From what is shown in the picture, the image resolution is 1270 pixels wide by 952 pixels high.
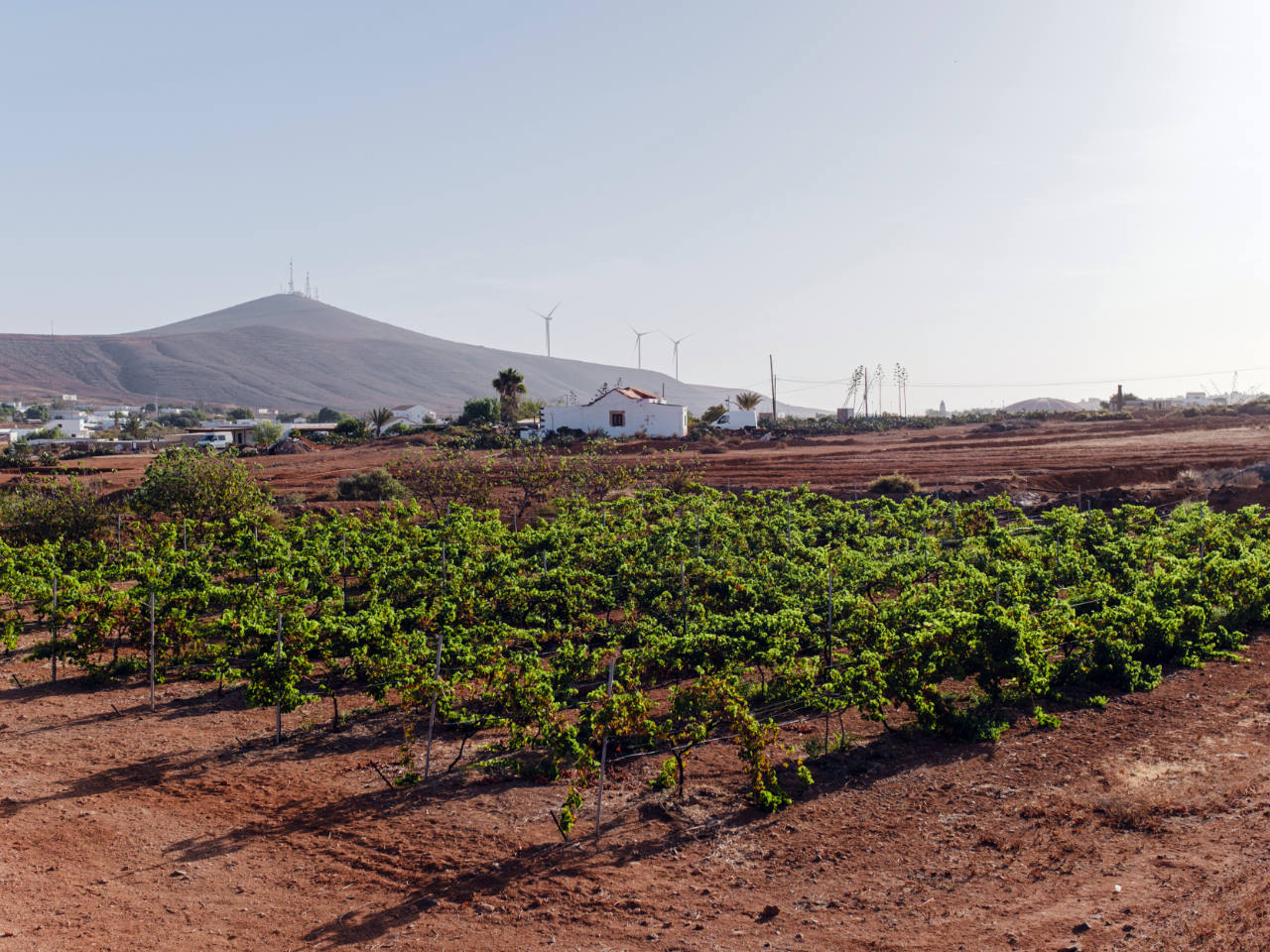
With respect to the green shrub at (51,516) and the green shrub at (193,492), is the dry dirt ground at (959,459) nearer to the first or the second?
the green shrub at (51,516)

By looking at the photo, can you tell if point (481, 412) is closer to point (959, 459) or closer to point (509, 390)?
point (509, 390)

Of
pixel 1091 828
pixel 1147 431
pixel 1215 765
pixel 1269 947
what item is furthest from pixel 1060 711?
pixel 1147 431

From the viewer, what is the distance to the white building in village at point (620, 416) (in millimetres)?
68000

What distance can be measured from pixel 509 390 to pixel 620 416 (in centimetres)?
1363

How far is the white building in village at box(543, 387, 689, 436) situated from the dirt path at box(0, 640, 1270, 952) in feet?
185

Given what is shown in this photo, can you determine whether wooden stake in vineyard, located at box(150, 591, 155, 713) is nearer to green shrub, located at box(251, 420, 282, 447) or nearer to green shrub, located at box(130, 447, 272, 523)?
green shrub, located at box(130, 447, 272, 523)

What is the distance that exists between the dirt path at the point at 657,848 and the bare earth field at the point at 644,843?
0.03 metres

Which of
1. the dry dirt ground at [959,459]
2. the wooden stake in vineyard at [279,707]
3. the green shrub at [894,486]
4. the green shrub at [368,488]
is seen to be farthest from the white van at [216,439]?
the wooden stake in vineyard at [279,707]

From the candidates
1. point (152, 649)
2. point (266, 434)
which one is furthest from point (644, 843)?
point (266, 434)

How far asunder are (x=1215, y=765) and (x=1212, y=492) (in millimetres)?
24422

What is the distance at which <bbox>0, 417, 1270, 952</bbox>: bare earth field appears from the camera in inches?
300

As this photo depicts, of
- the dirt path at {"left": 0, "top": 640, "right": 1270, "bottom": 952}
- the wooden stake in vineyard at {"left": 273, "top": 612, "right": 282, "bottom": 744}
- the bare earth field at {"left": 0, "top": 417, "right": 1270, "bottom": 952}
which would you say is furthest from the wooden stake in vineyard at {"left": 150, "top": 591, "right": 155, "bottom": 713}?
the wooden stake in vineyard at {"left": 273, "top": 612, "right": 282, "bottom": 744}

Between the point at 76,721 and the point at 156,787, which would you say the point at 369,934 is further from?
the point at 76,721

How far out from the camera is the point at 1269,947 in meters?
6.93
